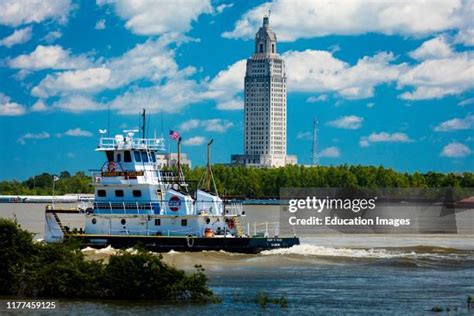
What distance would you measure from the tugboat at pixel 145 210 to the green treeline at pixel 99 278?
14944mm

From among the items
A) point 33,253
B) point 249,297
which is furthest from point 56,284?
point 249,297

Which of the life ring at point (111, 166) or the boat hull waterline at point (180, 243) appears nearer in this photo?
the boat hull waterline at point (180, 243)

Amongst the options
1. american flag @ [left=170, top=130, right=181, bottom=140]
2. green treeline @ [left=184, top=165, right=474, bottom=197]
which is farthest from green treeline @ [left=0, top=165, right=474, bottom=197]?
american flag @ [left=170, top=130, right=181, bottom=140]

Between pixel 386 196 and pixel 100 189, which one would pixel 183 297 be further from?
pixel 386 196

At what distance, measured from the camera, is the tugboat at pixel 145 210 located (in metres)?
52.7

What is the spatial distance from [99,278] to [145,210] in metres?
16.5

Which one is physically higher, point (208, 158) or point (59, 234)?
point (208, 158)

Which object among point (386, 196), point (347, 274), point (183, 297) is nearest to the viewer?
point (183, 297)

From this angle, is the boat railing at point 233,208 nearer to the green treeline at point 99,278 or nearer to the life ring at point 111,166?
the life ring at point 111,166

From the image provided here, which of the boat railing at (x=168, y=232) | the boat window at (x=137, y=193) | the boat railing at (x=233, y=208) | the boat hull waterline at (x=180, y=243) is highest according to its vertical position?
Answer: the boat window at (x=137, y=193)

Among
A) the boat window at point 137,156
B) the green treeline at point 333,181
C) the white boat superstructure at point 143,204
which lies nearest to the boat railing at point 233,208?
the white boat superstructure at point 143,204

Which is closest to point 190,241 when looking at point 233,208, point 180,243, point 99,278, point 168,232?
point 180,243

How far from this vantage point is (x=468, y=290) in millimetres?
41031

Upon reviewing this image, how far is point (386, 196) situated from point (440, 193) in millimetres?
10601
